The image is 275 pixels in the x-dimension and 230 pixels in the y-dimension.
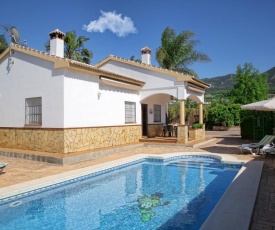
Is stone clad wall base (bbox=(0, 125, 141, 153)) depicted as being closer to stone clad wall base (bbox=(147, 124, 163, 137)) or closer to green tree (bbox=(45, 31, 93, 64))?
stone clad wall base (bbox=(147, 124, 163, 137))

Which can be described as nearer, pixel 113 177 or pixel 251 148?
pixel 113 177

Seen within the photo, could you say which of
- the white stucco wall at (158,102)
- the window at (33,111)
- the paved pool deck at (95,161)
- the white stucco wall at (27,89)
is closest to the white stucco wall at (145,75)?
the white stucco wall at (158,102)

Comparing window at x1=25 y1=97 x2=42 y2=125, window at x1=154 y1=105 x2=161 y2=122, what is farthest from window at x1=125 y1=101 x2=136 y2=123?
window at x1=25 y1=97 x2=42 y2=125

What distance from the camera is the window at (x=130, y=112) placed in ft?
61.7

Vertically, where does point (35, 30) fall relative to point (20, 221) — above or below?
above

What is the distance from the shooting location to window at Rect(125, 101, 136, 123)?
18797 millimetres

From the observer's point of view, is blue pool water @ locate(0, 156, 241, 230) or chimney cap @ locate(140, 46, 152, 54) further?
chimney cap @ locate(140, 46, 152, 54)

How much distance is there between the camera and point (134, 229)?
19.7 feet

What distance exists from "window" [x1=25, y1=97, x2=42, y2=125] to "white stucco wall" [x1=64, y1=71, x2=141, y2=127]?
2.10 m

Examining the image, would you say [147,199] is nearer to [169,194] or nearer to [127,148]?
[169,194]

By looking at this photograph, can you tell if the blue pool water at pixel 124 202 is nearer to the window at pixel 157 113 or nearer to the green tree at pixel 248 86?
the window at pixel 157 113

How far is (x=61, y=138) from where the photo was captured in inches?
516

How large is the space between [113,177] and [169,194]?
3.07 meters

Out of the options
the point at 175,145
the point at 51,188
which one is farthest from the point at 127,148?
the point at 51,188
